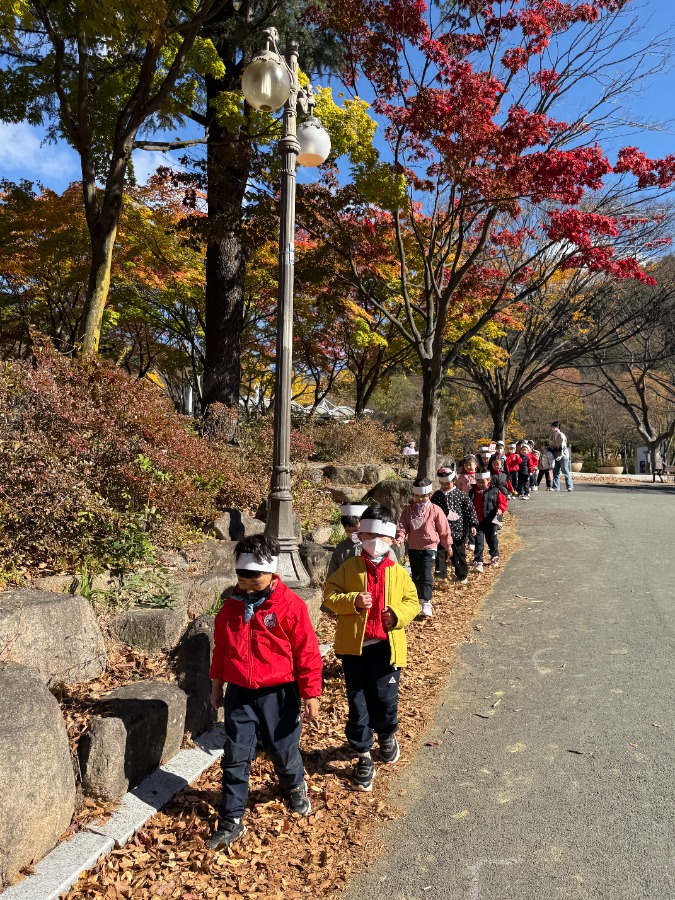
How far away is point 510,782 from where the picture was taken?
3.59m

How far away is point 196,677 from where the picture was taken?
3.94 meters

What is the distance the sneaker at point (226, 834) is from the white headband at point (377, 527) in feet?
5.49

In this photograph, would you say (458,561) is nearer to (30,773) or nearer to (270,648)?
(270,648)

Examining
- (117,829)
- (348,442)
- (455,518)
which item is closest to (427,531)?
(455,518)

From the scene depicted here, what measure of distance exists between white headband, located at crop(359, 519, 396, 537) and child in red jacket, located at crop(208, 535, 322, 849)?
728 mm

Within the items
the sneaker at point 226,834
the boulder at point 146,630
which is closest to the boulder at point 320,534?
the boulder at point 146,630

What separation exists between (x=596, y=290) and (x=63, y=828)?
20.5 meters

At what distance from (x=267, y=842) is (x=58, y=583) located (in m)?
2.23

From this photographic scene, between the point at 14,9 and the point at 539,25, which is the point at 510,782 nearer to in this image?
the point at 14,9

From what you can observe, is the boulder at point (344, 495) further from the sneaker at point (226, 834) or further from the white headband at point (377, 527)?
the sneaker at point (226, 834)

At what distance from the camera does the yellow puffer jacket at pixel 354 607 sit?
3672 millimetres

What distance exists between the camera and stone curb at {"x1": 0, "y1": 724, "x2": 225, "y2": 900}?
2506mm

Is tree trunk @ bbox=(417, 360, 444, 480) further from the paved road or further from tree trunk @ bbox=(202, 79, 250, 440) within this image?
the paved road

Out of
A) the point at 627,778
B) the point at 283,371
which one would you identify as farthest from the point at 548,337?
the point at 627,778
